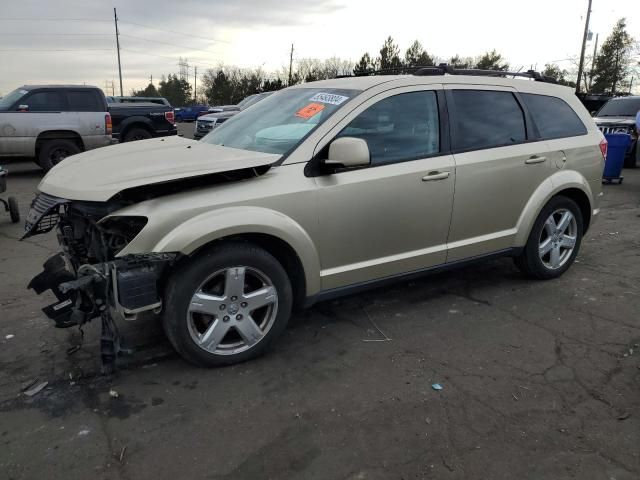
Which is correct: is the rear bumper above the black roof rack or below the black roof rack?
below

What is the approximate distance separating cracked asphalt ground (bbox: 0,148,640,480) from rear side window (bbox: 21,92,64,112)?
346 inches

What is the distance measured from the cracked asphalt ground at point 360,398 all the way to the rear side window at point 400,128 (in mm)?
1305

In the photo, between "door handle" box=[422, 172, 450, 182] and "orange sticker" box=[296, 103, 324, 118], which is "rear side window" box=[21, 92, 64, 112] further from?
"door handle" box=[422, 172, 450, 182]

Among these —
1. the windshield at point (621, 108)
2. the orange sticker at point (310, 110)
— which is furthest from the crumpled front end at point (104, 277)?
the windshield at point (621, 108)

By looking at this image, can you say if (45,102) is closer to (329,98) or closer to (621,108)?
(329,98)

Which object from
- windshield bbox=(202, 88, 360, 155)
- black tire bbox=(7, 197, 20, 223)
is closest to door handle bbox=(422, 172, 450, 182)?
windshield bbox=(202, 88, 360, 155)

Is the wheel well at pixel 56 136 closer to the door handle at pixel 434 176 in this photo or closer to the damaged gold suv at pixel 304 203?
the damaged gold suv at pixel 304 203

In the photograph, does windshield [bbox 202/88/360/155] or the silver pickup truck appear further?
the silver pickup truck

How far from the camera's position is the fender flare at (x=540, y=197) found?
4.51 metres

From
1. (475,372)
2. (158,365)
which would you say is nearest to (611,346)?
(475,372)

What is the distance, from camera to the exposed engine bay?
2.93 meters

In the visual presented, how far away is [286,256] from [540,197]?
8.02 ft

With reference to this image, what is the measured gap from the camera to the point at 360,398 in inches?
118

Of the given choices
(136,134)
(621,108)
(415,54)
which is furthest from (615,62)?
(136,134)
